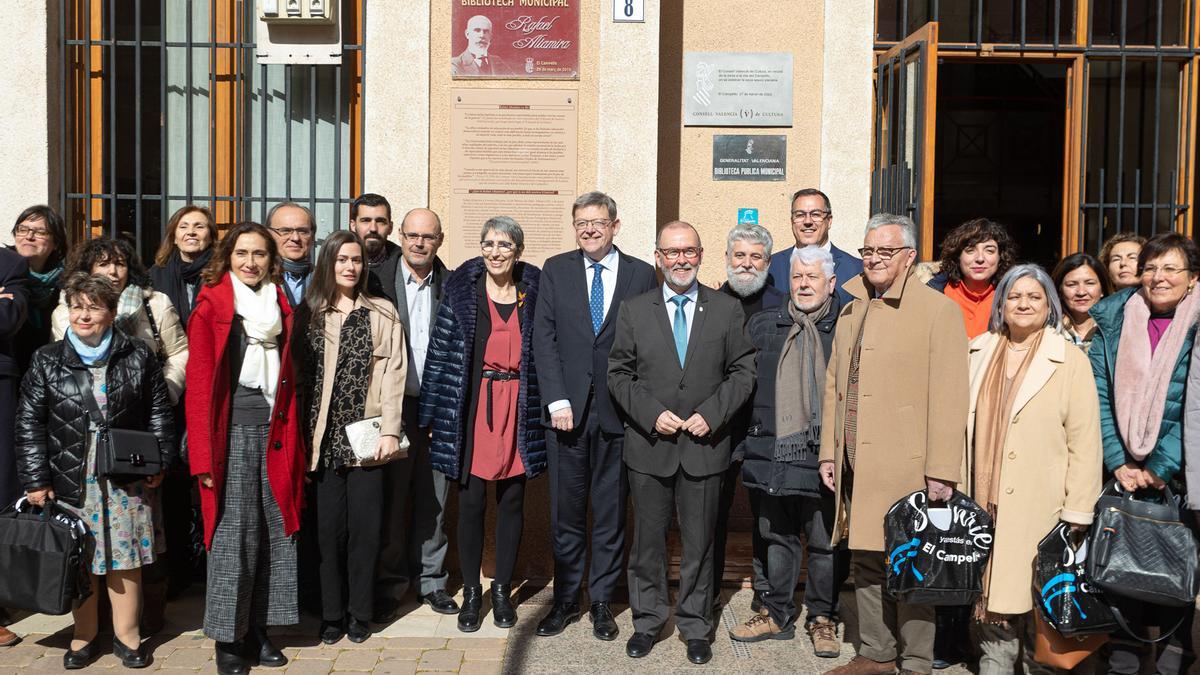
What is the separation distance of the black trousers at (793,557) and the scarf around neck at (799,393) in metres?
0.29

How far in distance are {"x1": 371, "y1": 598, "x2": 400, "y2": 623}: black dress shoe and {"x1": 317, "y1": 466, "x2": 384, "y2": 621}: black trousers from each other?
209 mm

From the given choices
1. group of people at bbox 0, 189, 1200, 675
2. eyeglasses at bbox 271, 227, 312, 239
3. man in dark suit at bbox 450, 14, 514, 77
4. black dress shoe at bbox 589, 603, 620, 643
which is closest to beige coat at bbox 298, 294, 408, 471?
group of people at bbox 0, 189, 1200, 675

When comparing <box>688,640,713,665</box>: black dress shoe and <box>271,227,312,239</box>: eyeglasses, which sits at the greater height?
<box>271,227,312,239</box>: eyeglasses

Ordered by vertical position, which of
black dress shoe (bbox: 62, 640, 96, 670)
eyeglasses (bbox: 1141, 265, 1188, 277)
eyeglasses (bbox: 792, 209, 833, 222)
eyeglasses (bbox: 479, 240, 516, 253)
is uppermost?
eyeglasses (bbox: 792, 209, 833, 222)

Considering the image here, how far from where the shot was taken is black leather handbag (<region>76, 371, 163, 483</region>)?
4.34m

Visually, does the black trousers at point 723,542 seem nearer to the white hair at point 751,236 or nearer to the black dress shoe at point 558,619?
the black dress shoe at point 558,619

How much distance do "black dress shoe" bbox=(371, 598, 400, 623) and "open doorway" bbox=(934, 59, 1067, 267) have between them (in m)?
9.33

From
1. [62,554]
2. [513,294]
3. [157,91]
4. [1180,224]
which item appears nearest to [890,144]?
[1180,224]

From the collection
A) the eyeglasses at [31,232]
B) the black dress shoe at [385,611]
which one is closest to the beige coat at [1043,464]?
the black dress shoe at [385,611]

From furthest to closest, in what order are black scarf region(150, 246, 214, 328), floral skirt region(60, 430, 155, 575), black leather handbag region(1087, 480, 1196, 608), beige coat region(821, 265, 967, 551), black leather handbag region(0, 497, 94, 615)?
1. black scarf region(150, 246, 214, 328)
2. floral skirt region(60, 430, 155, 575)
3. black leather handbag region(0, 497, 94, 615)
4. beige coat region(821, 265, 967, 551)
5. black leather handbag region(1087, 480, 1196, 608)

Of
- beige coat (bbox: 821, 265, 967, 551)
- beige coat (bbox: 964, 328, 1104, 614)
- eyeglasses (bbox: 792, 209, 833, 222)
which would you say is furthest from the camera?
eyeglasses (bbox: 792, 209, 833, 222)

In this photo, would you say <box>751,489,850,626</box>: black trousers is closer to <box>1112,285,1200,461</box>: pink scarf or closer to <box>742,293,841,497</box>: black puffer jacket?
<box>742,293,841,497</box>: black puffer jacket

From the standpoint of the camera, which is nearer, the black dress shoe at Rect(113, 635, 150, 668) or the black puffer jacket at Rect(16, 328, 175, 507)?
the black puffer jacket at Rect(16, 328, 175, 507)

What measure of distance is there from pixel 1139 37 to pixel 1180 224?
1.20 meters
